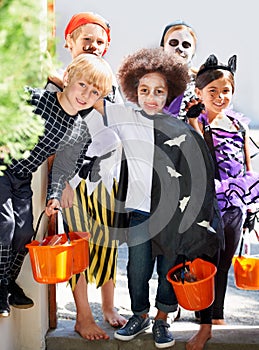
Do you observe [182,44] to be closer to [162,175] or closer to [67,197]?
[162,175]

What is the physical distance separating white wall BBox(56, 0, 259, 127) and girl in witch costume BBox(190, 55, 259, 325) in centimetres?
45

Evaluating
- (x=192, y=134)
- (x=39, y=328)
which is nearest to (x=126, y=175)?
(x=192, y=134)

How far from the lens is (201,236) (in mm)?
3004

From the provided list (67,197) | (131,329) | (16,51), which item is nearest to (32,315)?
(131,329)

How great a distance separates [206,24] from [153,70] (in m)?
0.86

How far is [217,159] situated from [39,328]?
1102 millimetres

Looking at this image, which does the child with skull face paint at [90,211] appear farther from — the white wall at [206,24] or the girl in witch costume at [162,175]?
the white wall at [206,24]

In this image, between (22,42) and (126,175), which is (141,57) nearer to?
(126,175)

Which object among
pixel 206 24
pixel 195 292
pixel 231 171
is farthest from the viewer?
pixel 206 24

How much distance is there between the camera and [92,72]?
2.65m

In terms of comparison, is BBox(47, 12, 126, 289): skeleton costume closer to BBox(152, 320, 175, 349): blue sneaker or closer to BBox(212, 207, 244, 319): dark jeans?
BBox(152, 320, 175, 349): blue sneaker

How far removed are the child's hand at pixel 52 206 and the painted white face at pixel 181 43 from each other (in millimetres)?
879

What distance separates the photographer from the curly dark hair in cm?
303

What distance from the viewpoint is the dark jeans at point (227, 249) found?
3.27m
